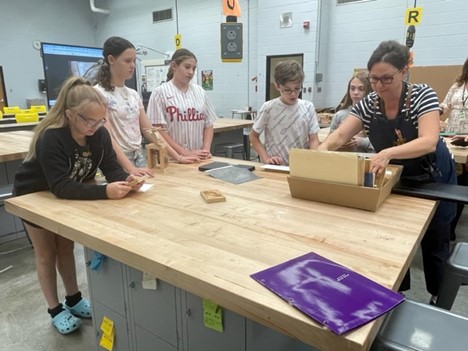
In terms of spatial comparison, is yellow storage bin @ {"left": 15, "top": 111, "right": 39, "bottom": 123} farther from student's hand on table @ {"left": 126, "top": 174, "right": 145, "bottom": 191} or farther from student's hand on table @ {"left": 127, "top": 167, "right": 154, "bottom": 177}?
student's hand on table @ {"left": 126, "top": 174, "right": 145, "bottom": 191}

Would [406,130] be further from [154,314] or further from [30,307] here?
[30,307]

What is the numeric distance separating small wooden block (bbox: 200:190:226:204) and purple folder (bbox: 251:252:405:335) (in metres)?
0.53

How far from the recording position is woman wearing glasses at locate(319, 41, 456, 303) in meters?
1.46

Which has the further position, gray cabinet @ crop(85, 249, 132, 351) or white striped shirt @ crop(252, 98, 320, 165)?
white striped shirt @ crop(252, 98, 320, 165)

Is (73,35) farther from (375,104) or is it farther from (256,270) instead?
(256,270)

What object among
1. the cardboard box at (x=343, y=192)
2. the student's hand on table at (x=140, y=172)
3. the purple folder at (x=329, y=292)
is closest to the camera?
the purple folder at (x=329, y=292)

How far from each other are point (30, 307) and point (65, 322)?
1.48ft

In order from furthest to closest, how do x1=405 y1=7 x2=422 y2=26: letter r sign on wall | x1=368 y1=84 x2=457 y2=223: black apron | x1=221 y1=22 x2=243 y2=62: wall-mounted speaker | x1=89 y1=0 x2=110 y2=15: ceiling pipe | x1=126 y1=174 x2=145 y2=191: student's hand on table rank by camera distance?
x1=89 y1=0 x2=110 y2=15: ceiling pipe < x1=405 y1=7 x2=422 y2=26: letter r sign on wall < x1=221 y1=22 x2=243 y2=62: wall-mounted speaker < x1=368 y1=84 x2=457 y2=223: black apron < x1=126 y1=174 x2=145 y2=191: student's hand on table

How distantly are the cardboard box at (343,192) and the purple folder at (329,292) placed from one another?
0.42 m

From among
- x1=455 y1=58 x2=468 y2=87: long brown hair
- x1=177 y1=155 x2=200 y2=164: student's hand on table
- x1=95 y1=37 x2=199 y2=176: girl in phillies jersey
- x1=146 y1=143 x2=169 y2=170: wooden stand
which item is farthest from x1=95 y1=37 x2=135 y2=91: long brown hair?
x1=455 y1=58 x2=468 y2=87: long brown hair

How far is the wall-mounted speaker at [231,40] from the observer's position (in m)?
3.26

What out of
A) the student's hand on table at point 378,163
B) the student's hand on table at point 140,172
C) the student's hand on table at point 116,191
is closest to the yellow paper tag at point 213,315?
the student's hand on table at point 116,191

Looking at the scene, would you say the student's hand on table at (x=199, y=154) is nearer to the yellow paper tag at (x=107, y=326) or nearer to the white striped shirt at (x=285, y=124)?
the white striped shirt at (x=285, y=124)

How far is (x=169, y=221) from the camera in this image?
117 centimetres
